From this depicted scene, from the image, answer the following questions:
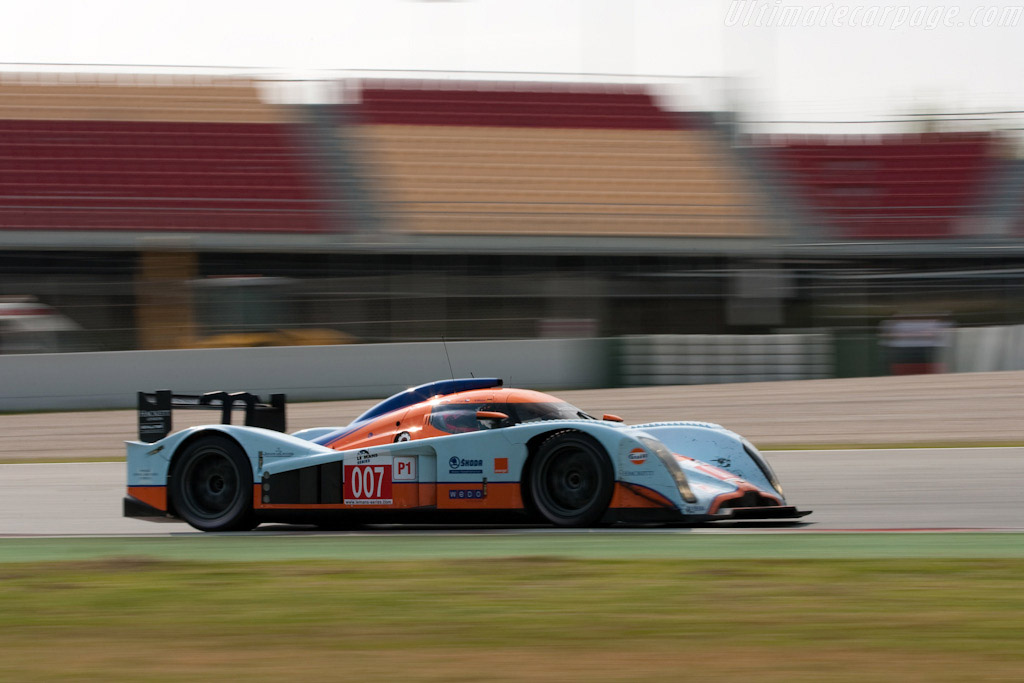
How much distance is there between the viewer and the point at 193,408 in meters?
7.10

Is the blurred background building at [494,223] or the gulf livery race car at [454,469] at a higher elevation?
the blurred background building at [494,223]

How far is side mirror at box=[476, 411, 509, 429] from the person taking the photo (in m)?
6.45

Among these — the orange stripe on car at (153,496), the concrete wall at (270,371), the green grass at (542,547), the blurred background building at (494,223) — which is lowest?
the green grass at (542,547)

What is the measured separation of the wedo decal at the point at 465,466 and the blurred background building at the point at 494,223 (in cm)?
1034

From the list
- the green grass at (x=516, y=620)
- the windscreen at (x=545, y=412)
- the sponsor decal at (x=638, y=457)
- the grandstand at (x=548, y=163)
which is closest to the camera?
the green grass at (x=516, y=620)

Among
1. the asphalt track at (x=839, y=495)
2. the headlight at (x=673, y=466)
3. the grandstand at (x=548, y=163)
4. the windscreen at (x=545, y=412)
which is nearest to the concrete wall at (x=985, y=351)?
the grandstand at (x=548, y=163)

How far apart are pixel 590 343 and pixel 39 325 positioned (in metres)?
7.94

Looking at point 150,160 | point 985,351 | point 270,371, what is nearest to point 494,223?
point 270,371

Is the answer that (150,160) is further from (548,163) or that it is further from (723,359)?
(723,359)

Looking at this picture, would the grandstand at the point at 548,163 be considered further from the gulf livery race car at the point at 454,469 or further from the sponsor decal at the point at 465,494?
the sponsor decal at the point at 465,494

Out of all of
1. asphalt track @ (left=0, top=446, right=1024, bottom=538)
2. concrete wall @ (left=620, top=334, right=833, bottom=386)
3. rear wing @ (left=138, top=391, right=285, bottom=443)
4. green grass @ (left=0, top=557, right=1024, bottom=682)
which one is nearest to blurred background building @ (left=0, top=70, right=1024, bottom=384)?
concrete wall @ (left=620, top=334, right=833, bottom=386)

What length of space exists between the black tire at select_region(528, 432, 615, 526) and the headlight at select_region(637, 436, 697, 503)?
0.24 meters

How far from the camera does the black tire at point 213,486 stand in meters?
6.68

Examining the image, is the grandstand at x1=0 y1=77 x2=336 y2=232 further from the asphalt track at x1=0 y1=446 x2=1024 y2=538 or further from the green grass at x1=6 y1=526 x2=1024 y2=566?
the green grass at x1=6 y1=526 x2=1024 y2=566
